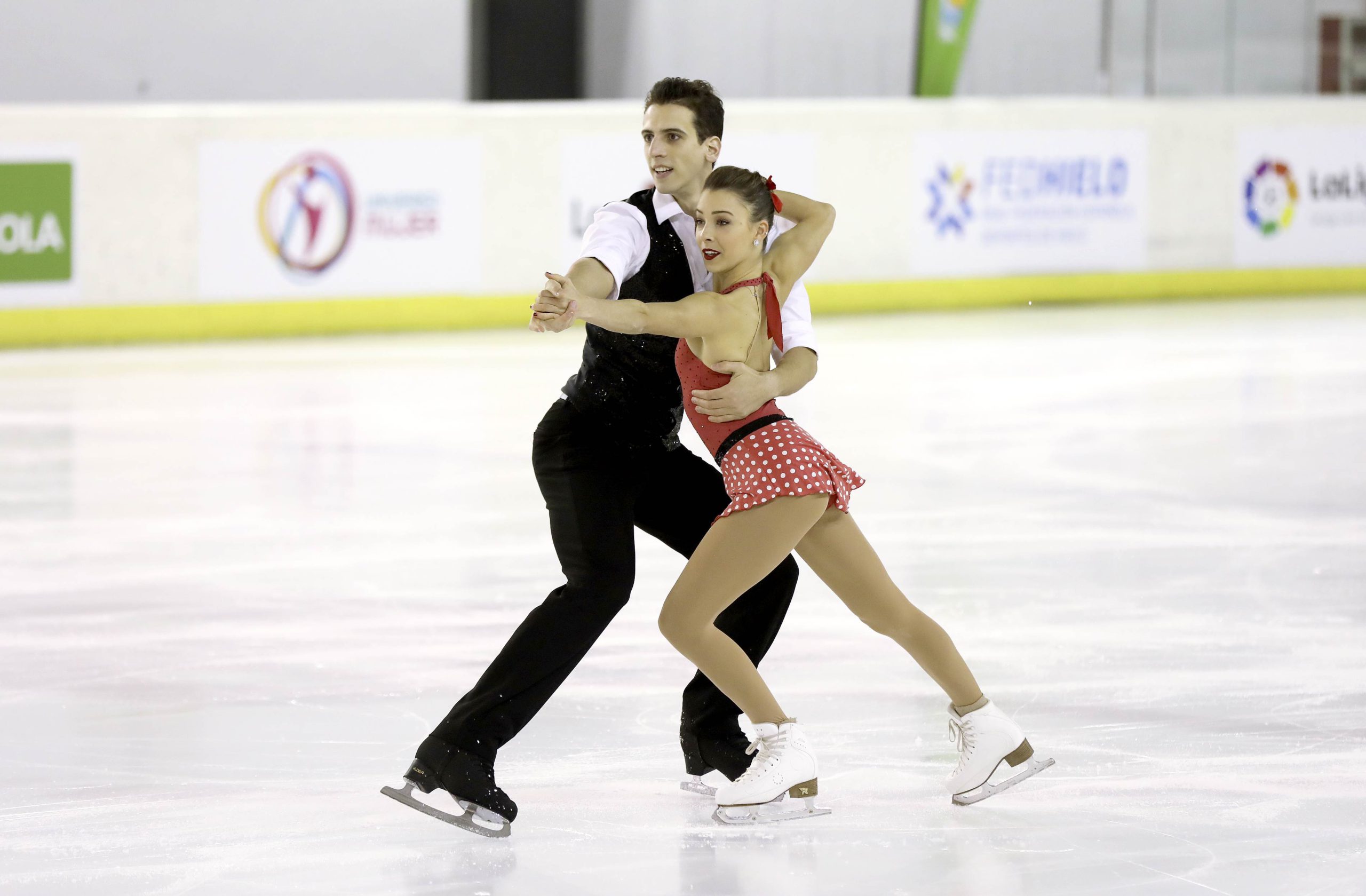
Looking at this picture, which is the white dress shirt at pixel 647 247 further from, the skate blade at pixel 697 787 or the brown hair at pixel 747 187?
the skate blade at pixel 697 787

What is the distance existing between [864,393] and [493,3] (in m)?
8.91

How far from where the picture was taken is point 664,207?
11.5ft

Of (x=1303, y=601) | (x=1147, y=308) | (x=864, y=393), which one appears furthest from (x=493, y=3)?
(x=1303, y=601)

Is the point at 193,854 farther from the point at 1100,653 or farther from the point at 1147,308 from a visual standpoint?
the point at 1147,308

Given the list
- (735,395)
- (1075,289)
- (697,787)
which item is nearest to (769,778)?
(697,787)

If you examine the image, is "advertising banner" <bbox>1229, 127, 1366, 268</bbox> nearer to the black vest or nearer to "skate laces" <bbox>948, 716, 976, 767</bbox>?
"skate laces" <bbox>948, 716, 976, 767</bbox>

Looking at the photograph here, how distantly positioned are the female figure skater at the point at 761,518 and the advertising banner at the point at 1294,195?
38.4 ft

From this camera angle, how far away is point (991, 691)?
4543 mm

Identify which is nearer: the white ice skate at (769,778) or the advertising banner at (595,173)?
the white ice skate at (769,778)

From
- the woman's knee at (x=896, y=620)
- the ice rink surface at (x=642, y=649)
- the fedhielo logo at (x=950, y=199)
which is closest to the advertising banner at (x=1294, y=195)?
the fedhielo logo at (x=950, y=199)

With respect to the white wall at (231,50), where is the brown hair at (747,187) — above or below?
below

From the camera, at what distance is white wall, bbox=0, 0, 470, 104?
15344mm

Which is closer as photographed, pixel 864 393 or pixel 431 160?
pixel 864 393

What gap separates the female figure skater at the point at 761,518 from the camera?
132 inches
